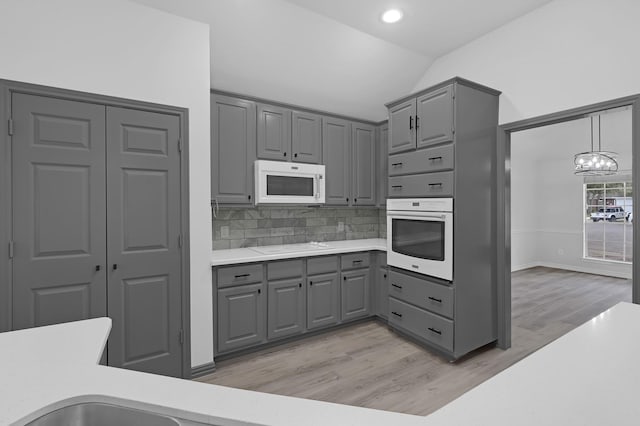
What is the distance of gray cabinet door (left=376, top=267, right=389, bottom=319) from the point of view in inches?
141

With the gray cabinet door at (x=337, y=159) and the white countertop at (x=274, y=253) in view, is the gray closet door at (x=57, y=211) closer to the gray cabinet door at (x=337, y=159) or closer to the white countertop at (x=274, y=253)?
the white countertop at (x=274, y=253)

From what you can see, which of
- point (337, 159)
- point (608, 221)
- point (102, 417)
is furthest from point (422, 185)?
point (608, 221)

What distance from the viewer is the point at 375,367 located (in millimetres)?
2713

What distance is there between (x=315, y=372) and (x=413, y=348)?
105 cm

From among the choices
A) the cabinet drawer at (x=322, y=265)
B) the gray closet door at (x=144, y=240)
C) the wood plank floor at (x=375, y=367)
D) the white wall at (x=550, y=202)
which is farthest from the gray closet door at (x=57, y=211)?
the white wall at (x=550, y=202)

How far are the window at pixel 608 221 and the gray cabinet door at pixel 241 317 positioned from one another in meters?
7.24

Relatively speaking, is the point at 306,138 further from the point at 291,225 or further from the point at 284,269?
the point at 284,269

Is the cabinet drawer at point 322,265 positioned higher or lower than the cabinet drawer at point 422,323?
higher

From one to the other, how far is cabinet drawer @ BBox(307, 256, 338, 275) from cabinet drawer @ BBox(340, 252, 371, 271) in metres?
0.11

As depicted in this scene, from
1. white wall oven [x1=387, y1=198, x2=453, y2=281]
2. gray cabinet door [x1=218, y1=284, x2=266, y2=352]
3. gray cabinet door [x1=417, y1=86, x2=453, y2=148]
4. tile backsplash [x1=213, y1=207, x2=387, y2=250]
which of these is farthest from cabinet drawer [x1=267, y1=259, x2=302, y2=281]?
gray cabinet door [x1=417, y1=86, x2=453, y2=148]

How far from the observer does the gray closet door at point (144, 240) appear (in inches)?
87.7

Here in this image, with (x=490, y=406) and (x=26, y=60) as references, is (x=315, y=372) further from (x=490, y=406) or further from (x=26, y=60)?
(x=26, y=60)

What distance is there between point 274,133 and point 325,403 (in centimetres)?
290

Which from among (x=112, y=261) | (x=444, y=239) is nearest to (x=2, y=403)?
(x=112, y=261)
